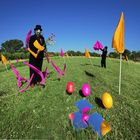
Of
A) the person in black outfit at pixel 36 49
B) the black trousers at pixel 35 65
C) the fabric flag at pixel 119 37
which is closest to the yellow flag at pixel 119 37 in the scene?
the fabric flag at pixel 119 37

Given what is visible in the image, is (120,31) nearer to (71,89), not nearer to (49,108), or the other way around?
(71,89)

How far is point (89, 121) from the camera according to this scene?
6414 millimetres

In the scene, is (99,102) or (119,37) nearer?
(99,102)

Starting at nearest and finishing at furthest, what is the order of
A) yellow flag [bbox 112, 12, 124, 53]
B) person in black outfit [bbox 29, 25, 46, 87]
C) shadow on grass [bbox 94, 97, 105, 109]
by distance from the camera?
shadow on grass [bbox 94, 97, 105, 109]
yellow flag [bbox 112, 12, 124, 53]
person in black outfit [bbox 29, 25, 46, 87]

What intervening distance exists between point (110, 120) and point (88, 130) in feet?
3.46

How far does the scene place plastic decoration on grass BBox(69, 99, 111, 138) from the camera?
5953 mm

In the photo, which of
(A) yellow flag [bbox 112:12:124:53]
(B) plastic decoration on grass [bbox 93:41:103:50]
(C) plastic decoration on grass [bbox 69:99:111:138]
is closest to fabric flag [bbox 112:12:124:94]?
(A) yellow flag [bbox 112:12:124:53]

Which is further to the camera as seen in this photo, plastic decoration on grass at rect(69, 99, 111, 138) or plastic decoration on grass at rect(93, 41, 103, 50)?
plastic decoration on grass at rect(93, 41, 103, 50)

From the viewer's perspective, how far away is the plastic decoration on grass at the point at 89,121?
5953 mm

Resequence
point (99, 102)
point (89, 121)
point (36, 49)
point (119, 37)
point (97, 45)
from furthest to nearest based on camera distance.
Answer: point (97, 45) → point (36, 49) → point (119, 37) → point (99, 102) → point (89, 121)

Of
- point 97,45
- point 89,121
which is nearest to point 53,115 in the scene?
point 89,121

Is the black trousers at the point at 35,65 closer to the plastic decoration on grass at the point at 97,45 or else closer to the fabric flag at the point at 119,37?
the fabric flag at the point at 119,37

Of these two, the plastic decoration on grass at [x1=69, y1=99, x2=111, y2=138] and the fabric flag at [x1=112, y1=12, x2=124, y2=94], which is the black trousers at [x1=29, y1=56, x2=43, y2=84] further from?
the plastic decoration on grass at [x1=69, y1=99, x2=111, y2=138]

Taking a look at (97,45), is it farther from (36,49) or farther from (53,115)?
(53,115)
